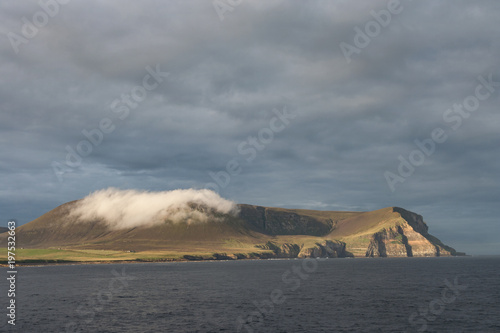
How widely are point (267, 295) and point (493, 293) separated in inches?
2563

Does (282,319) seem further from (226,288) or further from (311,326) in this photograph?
(226,288)

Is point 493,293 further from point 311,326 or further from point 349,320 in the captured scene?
point 311,326

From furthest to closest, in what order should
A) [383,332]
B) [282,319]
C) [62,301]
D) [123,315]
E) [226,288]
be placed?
[226,288] → [62,301] → [123,315] → [282,319] → [383,332]

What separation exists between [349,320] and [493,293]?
65.0 metres

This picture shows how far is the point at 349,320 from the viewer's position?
2886 inches

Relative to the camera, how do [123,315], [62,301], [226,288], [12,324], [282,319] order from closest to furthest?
[12,324] < [282,319] < [123,315] < [62,301] < [226,288]

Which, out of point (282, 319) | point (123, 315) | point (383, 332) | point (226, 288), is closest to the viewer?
point (383, 332)

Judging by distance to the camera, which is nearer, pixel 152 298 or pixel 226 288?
pixel 152 298

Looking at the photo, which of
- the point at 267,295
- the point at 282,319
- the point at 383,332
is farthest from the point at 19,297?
the point at 383,332

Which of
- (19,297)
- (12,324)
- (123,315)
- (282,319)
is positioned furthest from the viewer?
(19,297)

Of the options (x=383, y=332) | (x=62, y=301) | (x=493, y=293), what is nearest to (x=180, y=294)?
(x=62, y=301)

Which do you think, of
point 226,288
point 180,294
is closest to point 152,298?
point 180,294

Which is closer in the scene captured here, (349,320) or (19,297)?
(349,320)

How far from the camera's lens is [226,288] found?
427 ft
